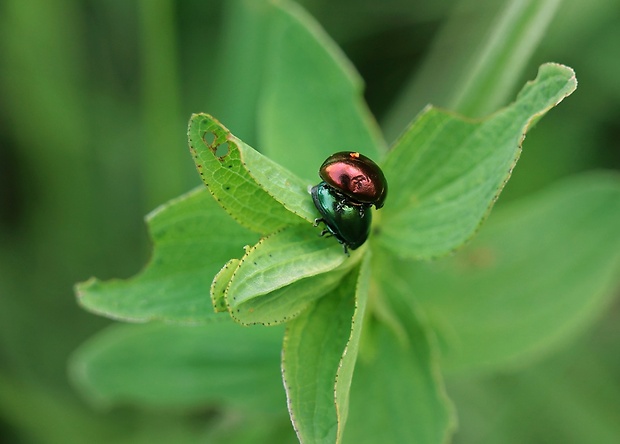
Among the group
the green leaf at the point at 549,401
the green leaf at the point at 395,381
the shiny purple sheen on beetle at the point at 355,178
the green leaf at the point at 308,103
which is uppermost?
the shiny purple sheen on beetle at the point at 355,178

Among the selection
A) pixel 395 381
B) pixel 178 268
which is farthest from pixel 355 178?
pixel 395 381

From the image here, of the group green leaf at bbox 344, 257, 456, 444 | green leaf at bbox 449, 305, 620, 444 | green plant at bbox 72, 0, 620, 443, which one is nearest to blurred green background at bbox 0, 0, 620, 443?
green leaf at bbox 449, 305, 620, 444

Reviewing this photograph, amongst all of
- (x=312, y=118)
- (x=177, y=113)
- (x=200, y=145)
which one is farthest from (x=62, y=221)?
(x=200, y=145)

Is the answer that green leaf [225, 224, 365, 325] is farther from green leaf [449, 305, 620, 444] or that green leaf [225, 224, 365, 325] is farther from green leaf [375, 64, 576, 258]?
green leaf [449, 305, 620, 444]

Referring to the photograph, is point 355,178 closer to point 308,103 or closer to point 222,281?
point 222,281

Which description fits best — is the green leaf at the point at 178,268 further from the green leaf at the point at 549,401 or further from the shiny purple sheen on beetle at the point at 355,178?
the green leaf at the point at 549,401

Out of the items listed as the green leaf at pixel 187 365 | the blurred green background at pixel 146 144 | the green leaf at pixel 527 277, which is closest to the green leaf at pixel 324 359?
the green leaf at pixel 187 365
